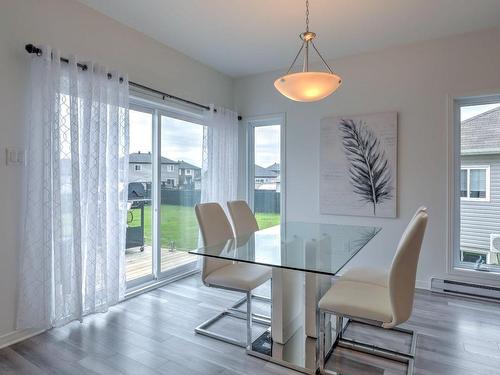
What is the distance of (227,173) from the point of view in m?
4.21


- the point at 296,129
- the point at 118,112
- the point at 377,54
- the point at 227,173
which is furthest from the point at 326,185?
the point at 118,112

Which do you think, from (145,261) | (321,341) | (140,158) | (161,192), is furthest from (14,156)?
(321,341)

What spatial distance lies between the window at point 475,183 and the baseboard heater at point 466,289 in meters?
0.89

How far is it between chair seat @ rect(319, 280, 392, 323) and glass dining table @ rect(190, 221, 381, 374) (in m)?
0.16

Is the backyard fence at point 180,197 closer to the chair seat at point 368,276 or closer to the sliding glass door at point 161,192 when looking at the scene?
the sliding glass door at point 161,192

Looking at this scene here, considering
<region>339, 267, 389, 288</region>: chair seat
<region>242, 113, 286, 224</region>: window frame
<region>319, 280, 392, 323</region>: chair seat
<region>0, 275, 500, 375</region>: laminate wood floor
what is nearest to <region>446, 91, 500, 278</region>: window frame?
<region>0, 275, 500, 375</region>: laminate wood floor

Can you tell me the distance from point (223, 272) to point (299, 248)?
0.63 metres

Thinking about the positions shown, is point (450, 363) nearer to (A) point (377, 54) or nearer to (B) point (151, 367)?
(B) point (151, 367)

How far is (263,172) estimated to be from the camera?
14.8 feet

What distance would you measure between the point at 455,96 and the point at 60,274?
158 inches

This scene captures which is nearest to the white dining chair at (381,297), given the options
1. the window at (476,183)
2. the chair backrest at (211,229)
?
the chair backrest at (211,229)

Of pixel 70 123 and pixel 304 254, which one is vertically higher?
pixel 70 123

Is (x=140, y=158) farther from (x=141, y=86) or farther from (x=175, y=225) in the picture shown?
(x=175, y=225)

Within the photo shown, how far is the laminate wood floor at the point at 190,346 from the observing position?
1950 millimetres
